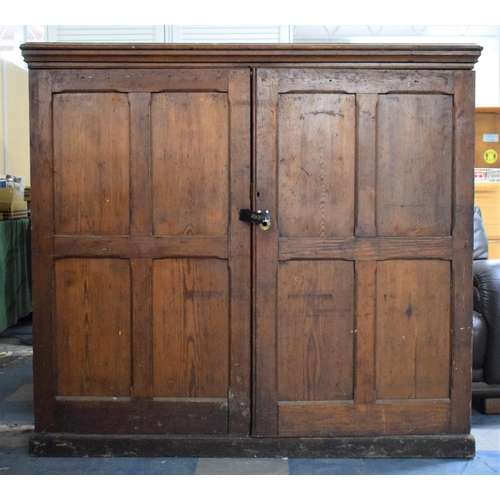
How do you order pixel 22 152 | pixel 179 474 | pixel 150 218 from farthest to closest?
1. pixel 22 152
2. pixel 150 218
3. pixel 179 474

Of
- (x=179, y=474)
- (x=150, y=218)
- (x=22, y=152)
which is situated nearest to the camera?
(x=179, y=474)

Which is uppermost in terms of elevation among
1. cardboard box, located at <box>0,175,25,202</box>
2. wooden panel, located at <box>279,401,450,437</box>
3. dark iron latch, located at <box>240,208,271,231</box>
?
cardboard box, located at <box>0,175,25,202</box>

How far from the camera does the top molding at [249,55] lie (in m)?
2.50

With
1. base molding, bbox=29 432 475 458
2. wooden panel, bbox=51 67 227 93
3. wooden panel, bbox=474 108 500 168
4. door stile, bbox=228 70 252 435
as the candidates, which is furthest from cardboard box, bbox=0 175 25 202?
wooden panel, bbox=474 108 500 168

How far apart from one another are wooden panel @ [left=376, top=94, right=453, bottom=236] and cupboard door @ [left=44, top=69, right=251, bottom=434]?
0.56 metres

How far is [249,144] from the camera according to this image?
2557 millimetres

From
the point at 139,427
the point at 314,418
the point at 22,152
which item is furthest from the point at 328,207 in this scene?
the point at 22,152

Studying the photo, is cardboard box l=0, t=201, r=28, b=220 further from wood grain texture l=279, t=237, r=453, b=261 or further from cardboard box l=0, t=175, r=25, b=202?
wood grain texture l=279, t=237, r=453, b=261

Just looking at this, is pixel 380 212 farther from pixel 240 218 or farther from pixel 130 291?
pixel 130 291

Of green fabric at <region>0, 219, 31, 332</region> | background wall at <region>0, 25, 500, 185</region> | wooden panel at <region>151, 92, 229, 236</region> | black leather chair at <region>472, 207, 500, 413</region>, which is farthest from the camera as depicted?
background wall at <region>0, 25, 500, 185</region>

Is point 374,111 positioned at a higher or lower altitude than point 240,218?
higher

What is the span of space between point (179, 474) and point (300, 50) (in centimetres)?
173

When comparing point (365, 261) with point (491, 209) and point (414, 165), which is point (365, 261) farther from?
point (491, 209)

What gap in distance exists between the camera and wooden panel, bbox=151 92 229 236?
2559 millimetres
